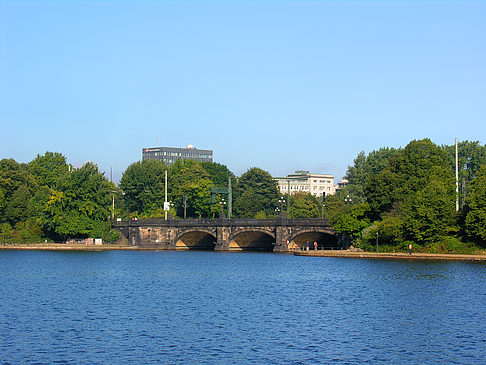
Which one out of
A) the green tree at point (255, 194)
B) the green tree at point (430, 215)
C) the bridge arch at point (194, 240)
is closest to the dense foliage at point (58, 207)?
the bridge arch at point (194, 240)

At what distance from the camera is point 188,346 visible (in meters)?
31.3

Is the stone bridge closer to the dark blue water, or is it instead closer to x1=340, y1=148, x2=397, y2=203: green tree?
x1=340, y1=148, x2=397, y2=203: green tree

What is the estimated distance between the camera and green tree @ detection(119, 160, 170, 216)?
129 m

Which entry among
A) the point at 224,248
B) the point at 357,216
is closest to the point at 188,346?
the point at 357,216

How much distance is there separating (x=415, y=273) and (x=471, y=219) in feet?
54.9

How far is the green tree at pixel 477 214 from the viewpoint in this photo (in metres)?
72.4

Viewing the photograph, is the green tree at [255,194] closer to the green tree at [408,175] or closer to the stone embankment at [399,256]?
the stone embankment at [399,256]

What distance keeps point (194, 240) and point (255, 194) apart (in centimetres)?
2332

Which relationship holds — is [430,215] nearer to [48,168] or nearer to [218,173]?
[218,173]

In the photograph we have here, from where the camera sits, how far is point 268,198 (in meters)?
136

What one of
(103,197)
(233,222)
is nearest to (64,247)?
(103,197)

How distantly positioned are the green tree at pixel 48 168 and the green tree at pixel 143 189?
42.5 ft

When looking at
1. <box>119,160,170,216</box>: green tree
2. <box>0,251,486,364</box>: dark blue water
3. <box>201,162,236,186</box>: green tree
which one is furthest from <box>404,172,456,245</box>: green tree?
<box>201,162,236,186</box>: green tree

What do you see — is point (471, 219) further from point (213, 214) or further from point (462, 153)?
point (213, 214)
